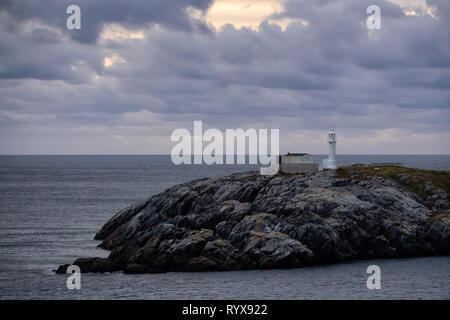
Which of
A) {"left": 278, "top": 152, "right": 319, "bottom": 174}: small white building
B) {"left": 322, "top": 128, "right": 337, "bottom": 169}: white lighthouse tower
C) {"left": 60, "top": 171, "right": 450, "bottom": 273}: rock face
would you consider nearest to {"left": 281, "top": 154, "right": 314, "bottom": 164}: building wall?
{"left": 278, "top": 152, "right": 319, "bottom": 174}: small white building

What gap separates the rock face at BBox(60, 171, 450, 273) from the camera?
54.2 m

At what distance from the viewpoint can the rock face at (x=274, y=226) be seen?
5425 cm

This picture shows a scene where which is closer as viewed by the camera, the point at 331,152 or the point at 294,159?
the point at 294,159

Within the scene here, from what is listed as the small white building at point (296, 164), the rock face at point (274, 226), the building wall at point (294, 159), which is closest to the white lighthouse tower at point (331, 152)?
the small white building at point (296, 164)

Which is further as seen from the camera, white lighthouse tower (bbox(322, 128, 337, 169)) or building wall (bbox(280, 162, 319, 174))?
white lighthouse tower (bbox(322, 128, 337, 169))

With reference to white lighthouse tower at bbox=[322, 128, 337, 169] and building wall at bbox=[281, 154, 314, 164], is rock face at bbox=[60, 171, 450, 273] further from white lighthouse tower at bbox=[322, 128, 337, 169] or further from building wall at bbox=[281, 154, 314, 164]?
white lighthouse tower at bbox=[322, 128, 337, 169]

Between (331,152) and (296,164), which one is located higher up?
(331,152)

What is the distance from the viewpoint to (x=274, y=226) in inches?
2256

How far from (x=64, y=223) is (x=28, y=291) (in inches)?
1547

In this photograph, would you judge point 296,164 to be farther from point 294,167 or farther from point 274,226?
point 274,226

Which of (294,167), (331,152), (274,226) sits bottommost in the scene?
(274,226)

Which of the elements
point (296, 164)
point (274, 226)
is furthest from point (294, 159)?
point (274, 226)
